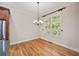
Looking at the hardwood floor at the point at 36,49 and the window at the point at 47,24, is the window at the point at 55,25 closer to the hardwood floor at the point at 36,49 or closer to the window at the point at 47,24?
the window at the point at 47,24

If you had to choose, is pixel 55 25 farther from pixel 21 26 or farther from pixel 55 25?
pixel 21 26

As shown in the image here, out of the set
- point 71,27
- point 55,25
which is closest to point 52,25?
point 55,25

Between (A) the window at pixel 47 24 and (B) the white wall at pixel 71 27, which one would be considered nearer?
(B) the white wall at pixel 71 27

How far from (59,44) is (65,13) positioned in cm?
45

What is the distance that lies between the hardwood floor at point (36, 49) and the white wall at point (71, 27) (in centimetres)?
12

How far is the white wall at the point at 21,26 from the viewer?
1.74m

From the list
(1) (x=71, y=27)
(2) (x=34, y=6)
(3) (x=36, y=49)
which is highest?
(2) (x=34, y=6)

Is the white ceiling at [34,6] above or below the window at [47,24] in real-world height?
above

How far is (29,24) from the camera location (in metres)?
1.78

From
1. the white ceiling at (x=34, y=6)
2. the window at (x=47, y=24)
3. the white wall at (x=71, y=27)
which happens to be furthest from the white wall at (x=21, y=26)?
the white wall at (x=71, y=27)

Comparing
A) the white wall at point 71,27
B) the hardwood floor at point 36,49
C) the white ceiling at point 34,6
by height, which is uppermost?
the white ceiling at point 34,6

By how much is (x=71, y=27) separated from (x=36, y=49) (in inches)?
23.4

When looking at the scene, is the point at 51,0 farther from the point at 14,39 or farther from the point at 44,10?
the point at 14,39

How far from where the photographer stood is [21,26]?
179 centimetres
